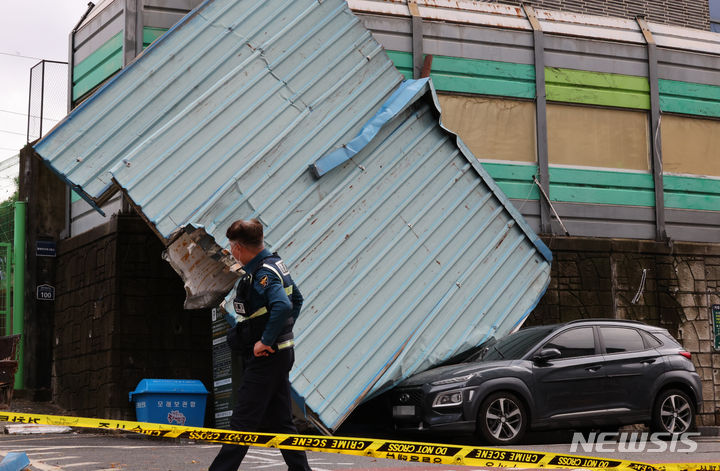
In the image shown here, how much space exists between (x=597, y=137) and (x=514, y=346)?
19.8 feet

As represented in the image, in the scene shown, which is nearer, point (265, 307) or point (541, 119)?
point (265, 307)

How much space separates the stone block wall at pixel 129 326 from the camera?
12.6 meters

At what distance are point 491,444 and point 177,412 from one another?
3.57m

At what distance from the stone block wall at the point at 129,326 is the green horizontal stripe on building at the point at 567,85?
492 cm

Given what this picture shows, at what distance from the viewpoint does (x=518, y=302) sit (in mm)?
12930

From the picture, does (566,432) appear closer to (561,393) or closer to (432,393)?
(561,393)

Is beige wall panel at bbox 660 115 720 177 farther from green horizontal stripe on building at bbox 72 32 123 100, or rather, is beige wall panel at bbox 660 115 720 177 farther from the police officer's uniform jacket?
the police officer's uniform jacket

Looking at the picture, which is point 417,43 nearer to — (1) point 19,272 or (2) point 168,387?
(2) point 168,387

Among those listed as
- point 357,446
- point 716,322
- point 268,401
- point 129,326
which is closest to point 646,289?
point 716,322

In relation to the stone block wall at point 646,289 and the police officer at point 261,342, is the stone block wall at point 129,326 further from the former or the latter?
the police officer at point 261,342

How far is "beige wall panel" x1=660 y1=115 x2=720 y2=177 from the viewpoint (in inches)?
660

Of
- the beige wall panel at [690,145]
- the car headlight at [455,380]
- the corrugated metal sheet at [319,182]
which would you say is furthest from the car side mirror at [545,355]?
the beige wall panel at [690,145]

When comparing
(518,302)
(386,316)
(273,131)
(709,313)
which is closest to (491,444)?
(386,316)

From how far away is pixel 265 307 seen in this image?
611 centimetres
